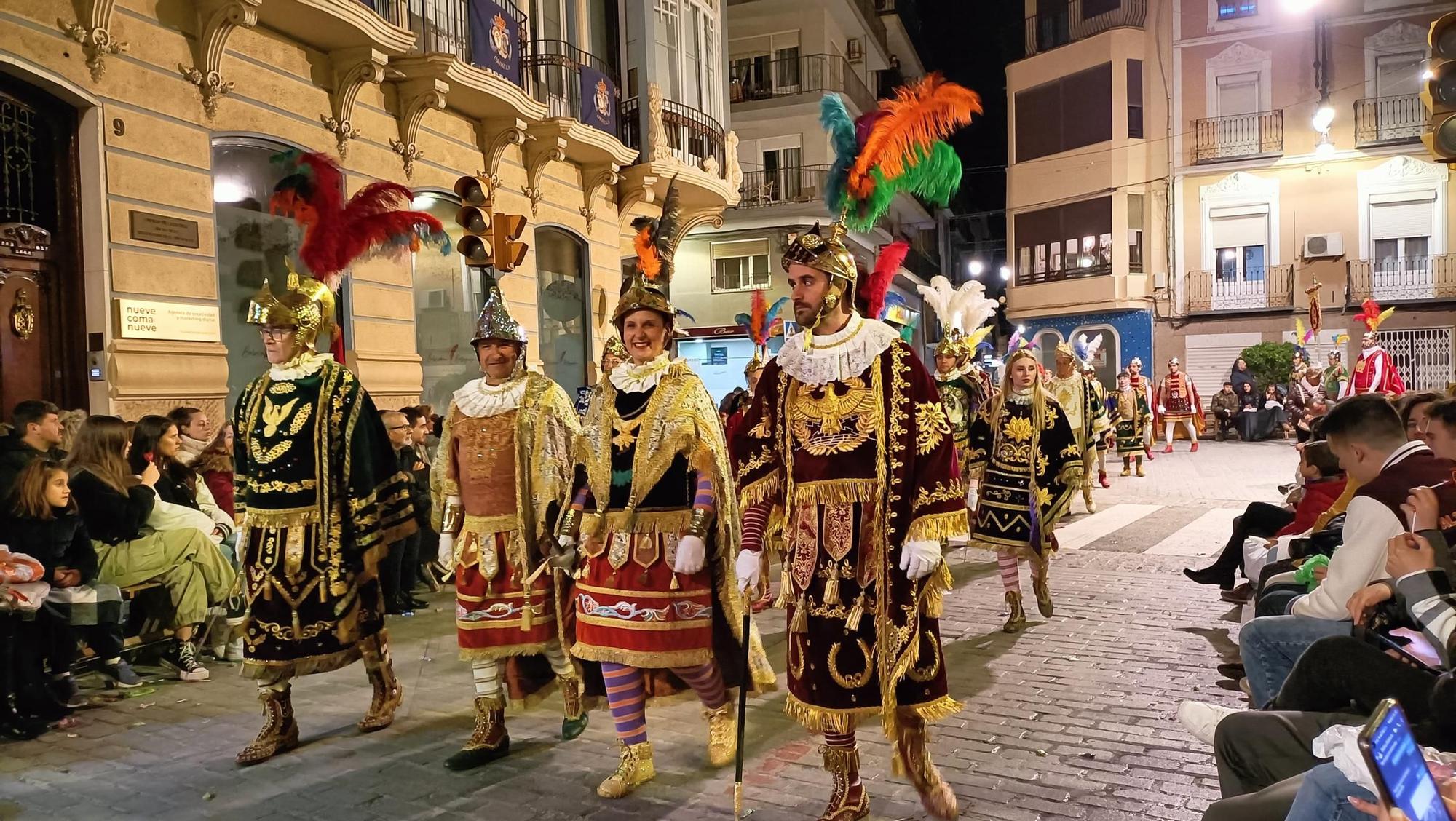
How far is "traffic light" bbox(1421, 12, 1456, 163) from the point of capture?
463 cm

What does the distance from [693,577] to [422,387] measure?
810 cm

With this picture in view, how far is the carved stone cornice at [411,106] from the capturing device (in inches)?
424

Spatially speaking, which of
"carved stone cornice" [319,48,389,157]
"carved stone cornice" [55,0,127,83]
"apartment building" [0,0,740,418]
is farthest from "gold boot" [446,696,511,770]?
"carved stone cornice" [319,48,389,157]

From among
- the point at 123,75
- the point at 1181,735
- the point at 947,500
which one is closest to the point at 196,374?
the point at 123,75

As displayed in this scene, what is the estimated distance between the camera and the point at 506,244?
5.13 m

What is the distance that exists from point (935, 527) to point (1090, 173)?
30.4 m

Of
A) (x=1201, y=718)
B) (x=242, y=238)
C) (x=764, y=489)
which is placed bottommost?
(x=1201, y=718)

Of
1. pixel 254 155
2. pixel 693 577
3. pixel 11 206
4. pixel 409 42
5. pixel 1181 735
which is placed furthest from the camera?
pixel 409 42

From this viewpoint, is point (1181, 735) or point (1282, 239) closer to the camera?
point (1181, 735)

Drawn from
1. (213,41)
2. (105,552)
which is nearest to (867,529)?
(105,552)

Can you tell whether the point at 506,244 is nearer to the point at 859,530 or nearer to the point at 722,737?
the point at 859,530

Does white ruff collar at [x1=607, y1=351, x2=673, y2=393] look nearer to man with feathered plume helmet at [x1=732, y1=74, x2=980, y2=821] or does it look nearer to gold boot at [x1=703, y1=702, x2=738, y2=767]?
man with feathered plume helmet at [x1=732, y1=74, x2=980, y2=821]

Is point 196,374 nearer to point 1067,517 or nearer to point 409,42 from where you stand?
point 409,42

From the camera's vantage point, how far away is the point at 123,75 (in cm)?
777
